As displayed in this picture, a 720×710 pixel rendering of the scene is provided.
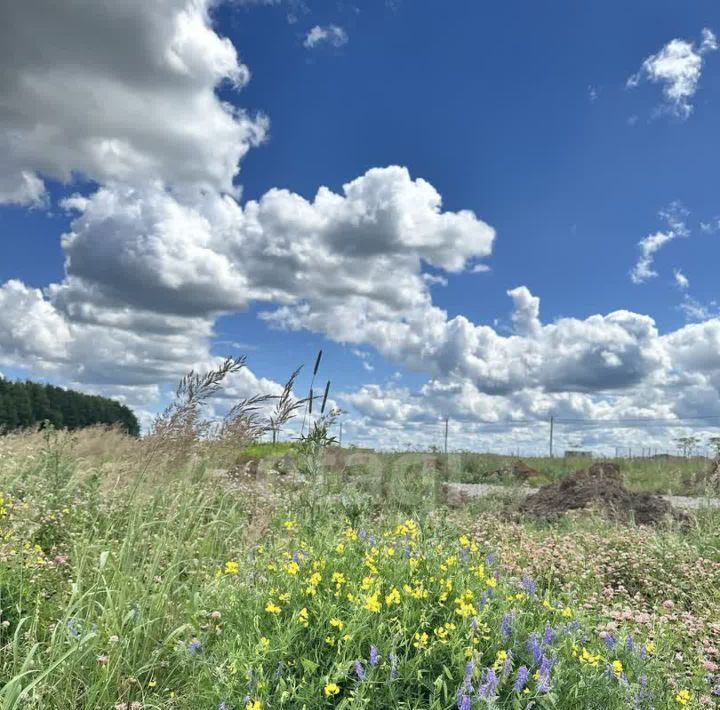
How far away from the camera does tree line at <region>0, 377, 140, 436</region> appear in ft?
161

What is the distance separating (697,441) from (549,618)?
16227mm

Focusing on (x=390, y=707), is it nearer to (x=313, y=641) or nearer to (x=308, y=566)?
(x=313, y=641)

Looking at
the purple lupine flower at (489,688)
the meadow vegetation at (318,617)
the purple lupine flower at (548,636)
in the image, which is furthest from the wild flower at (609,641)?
the purple lupine flower at (489,688)

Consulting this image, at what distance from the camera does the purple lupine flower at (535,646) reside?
8.19 feet

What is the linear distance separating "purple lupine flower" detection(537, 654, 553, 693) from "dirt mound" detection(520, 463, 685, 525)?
19.4 feet

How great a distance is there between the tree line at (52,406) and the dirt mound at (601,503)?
3836 centimetres

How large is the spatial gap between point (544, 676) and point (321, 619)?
87cm

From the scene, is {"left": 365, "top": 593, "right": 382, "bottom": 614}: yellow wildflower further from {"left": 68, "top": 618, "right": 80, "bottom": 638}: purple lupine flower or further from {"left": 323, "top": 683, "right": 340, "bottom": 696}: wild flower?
{"left": 68, "top": 618, "right": 80, "bottom": 638}: purple lupine flower

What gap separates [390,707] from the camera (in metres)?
2.32

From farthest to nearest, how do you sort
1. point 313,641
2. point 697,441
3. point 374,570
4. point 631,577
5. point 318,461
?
point 697,441 < point 631,577 < point 318,461 < point 374,570 < point 313,641

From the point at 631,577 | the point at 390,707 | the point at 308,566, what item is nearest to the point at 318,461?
A: the point at 308,566

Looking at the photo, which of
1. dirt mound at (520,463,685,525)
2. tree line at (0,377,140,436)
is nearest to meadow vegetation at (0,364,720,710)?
dirt mound at (520,463,685,525)

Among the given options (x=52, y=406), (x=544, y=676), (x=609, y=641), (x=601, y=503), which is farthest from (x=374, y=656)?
(x=52, y=406)

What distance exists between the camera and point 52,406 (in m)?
56.9
